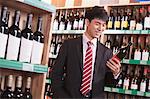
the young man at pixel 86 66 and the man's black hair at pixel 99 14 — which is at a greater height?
the man's black hair at pixel 99 14

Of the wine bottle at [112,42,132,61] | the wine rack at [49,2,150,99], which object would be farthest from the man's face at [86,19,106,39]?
the wine rack at [49,2,150,99]

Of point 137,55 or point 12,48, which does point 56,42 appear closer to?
point 137,55

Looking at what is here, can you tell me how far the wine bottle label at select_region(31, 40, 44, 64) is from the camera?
2332 mm

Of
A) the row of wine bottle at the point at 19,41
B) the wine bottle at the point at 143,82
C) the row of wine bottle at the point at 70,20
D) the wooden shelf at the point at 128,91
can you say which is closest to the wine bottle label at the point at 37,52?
the row of wine bottle at the point at 19,41

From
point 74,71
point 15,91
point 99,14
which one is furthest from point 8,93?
point 99,14

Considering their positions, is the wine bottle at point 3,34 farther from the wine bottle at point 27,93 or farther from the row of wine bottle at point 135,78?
the row of wine bottle at point 135,78

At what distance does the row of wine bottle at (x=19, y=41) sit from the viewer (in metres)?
2.16

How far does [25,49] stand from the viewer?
2.26 metres

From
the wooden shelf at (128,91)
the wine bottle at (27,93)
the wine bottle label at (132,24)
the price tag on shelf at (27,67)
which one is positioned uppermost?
the wine bottle label at (132,24)

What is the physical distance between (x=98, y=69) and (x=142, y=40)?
219 cm

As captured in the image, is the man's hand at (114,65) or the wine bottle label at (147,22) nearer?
the man's hand at (114,65)

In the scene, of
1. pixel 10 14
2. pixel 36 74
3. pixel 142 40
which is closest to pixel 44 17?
pixel 10 14

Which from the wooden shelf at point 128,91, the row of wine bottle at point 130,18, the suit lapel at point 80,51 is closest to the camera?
the suit lapel at point 80,51

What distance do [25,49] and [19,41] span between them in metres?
0.08
